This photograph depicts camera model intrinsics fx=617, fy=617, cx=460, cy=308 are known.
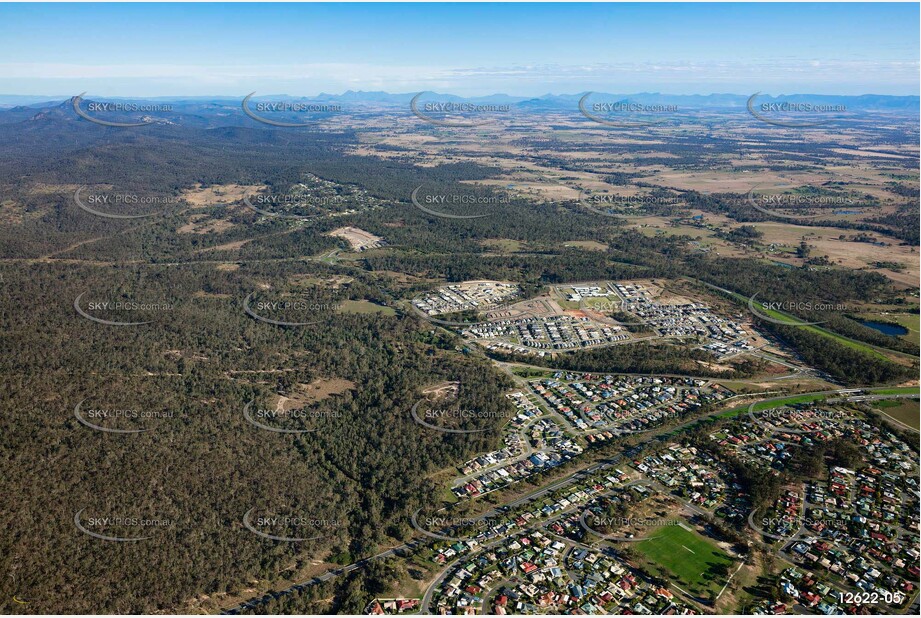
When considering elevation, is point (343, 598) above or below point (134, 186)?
below

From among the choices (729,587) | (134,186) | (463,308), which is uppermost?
(134,186)

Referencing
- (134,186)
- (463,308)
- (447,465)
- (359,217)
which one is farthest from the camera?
(134,186)

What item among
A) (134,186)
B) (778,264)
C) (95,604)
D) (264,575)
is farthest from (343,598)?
(134,186)

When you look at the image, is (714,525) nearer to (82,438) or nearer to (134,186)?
(82,438)

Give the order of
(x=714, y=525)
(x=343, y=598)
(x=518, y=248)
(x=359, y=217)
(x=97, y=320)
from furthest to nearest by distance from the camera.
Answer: (x=359, y=217) < (x=518, y=248) < (x=97, y=320) < (x=714, y=525) < (x=343, y=598)

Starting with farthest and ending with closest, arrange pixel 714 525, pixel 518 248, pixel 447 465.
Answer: pixel 518 248 < pixel 447 465 < pixel 714 525

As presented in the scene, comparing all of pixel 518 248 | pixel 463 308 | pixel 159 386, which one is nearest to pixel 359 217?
pixel 518 248

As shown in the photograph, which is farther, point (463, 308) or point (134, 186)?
point (134, 186)

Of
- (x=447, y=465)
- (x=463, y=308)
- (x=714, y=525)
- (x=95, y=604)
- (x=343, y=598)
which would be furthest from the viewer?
(x=463, y=308)

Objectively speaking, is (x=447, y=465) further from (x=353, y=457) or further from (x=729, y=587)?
(x=729, y=587)
